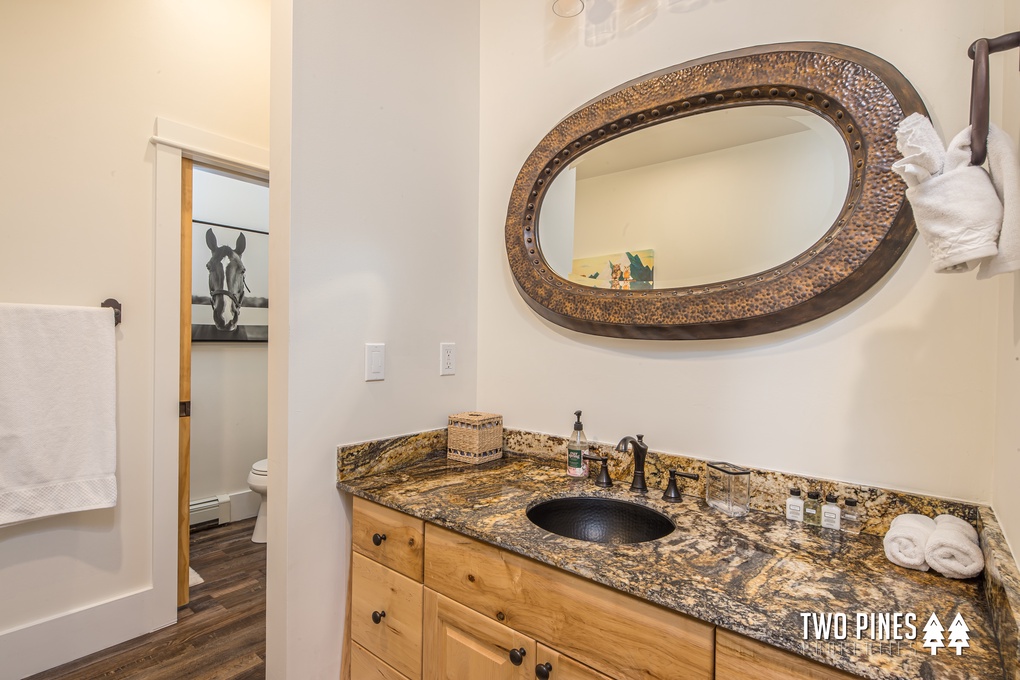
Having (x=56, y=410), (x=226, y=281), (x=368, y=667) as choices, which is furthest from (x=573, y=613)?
(x=226, y=281)

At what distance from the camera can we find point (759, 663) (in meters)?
0.74

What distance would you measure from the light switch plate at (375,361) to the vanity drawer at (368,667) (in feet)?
2.53

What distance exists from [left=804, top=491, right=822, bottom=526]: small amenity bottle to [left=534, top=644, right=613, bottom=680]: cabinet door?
2.03 ft

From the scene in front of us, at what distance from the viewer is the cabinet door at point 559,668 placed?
2.99 feet

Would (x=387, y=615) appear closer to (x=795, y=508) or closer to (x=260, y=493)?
(x=795, y=508)

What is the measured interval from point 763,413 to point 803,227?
479mm

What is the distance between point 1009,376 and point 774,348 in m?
0.44

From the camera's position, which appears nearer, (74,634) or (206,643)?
(74,634)

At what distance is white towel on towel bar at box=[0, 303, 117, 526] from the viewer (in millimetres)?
1643

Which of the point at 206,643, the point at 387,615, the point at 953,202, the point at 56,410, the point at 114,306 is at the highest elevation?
the point at 953,202

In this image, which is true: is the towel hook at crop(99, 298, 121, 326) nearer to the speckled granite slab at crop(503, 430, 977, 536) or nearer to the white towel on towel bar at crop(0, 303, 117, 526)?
the white towel on towel bar at crop(0, 303, 117, 526)

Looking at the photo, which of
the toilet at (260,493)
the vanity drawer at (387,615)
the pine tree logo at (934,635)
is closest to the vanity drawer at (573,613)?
the vanity drawer at (387,615)

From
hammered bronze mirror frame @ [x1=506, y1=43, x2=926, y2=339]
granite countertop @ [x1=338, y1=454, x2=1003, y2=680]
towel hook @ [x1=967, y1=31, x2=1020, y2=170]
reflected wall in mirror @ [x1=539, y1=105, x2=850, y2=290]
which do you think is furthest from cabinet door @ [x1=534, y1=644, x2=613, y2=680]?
towel hook @ [x1=967, y1=31, x2=1020, y2=170]

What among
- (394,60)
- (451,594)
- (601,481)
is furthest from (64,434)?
(601,481)
